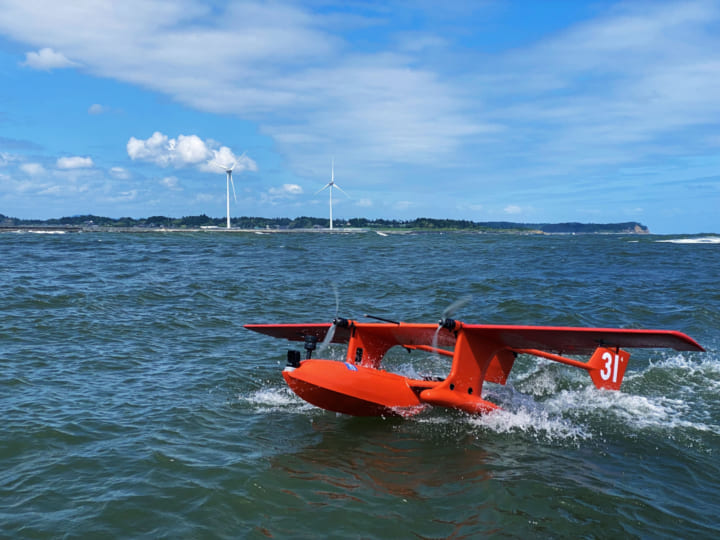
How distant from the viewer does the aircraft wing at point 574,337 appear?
9.23 metres

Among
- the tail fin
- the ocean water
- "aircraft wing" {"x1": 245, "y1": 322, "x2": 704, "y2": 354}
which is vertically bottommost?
the ocean water

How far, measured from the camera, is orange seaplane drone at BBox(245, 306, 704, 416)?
9727 mm

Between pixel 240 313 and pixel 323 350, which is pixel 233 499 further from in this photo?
pixel 240 313

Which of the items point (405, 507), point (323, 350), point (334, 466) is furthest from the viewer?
point (323, 350)

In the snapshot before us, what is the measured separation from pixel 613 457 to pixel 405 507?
169 inches

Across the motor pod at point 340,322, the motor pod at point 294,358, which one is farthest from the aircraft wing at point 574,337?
the motor pod at point 294,358

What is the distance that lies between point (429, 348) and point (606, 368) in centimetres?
445

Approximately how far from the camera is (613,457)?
9.22 m

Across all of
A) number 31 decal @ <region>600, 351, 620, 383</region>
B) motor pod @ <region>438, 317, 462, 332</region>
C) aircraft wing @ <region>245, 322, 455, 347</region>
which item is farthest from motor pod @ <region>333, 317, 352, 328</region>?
number 31 decal @ <region>600, 351, 620, 383</region>

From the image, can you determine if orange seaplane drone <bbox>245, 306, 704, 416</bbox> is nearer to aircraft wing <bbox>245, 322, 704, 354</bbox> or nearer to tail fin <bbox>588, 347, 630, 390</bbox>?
aircraft wing <bbox>245, 322, 704, 354</bbox>

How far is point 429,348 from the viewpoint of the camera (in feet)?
42.1

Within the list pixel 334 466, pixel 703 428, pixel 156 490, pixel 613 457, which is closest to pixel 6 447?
pixel 156 490

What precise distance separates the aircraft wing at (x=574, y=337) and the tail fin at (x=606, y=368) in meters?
1.49

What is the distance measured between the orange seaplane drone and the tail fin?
151 mm
